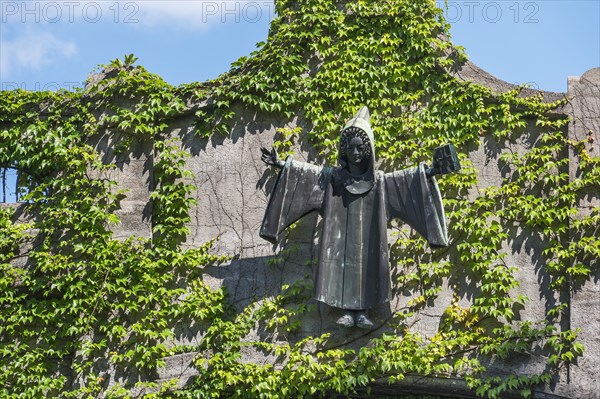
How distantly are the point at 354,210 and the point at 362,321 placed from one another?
1110mm

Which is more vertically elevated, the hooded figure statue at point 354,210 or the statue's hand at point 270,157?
the statue's hand at point 270,157

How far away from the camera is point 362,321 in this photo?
1352cm

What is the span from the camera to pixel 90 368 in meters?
14.1

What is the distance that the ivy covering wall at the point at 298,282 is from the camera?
44.7ft

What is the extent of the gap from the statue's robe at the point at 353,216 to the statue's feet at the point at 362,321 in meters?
0.10

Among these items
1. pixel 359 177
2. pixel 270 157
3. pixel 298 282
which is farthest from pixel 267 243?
pixel 359 177

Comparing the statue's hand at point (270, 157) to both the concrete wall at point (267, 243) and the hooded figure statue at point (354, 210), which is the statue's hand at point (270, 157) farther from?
the concrete wall at point (267, 243)

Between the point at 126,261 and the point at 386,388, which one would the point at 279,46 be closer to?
the point at 126,261

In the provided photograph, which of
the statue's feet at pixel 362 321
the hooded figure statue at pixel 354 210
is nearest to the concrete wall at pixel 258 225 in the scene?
the statue's feet at pixel 362 321

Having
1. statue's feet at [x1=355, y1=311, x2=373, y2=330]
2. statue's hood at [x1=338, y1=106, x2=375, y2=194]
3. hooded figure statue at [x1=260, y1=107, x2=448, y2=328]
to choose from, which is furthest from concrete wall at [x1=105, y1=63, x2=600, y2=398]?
statue's hood at [x1=338, y1=106, x2=375, y2=194]

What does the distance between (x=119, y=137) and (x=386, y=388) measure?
402 cm

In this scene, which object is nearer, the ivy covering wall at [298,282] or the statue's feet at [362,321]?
the statue's feet at [362,321]

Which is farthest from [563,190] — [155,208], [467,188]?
[155,208]

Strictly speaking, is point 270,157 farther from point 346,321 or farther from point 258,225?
point 346,321
